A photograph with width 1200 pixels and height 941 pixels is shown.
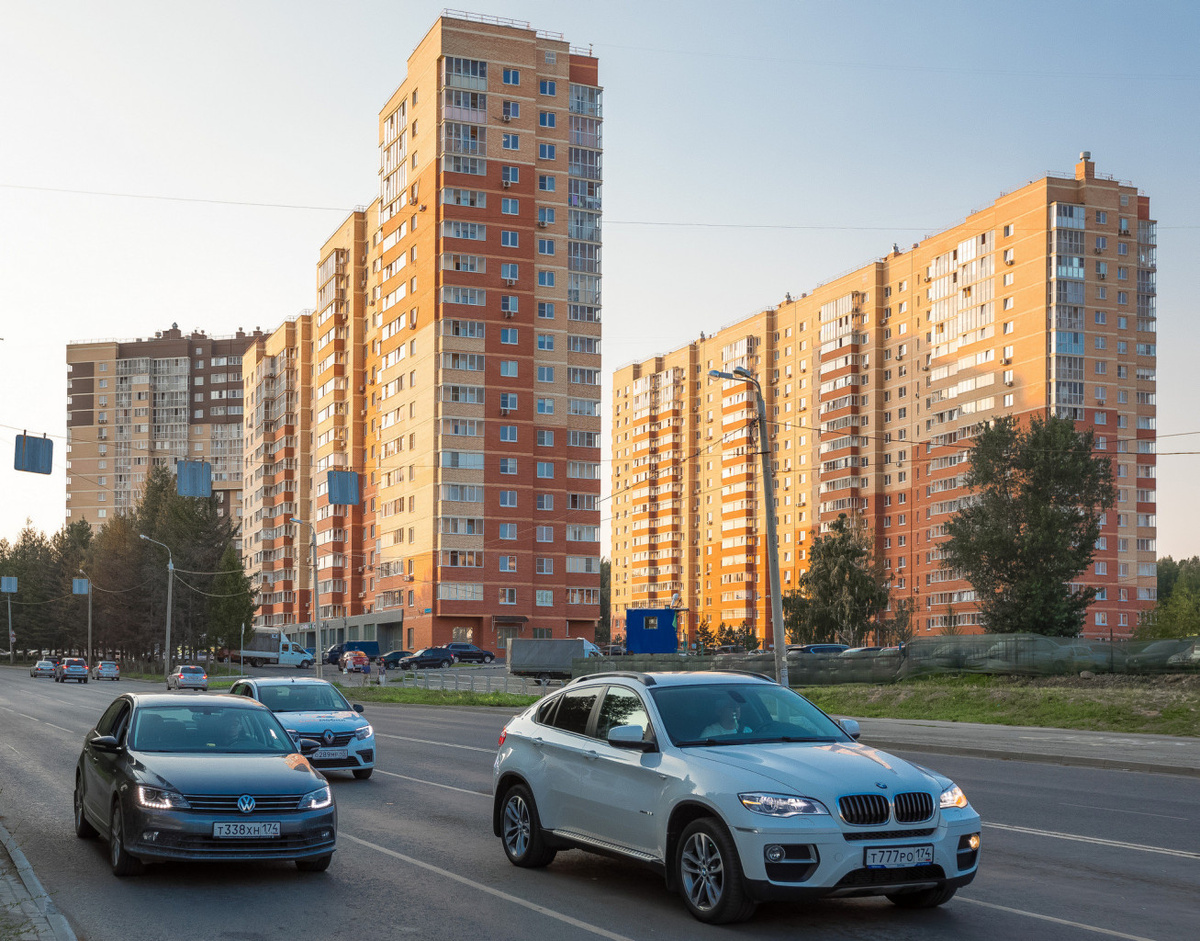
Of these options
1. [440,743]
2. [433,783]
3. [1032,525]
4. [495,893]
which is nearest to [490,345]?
[1032,525]

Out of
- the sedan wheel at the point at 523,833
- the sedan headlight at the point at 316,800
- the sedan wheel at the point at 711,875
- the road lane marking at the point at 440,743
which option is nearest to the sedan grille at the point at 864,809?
the sedan wheel at the point at 711,875

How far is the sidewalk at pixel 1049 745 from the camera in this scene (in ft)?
71.6

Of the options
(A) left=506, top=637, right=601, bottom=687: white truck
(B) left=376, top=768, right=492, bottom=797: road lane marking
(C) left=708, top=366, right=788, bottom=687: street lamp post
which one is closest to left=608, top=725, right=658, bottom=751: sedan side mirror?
(B) left=376, top=768, right=492, bottom=797: road lane marking

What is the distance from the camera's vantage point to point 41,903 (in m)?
8.71

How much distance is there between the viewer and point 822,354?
137 m

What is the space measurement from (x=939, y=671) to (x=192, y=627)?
72.1m

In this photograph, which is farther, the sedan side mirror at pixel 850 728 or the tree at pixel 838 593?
the tree at pixel 838 593

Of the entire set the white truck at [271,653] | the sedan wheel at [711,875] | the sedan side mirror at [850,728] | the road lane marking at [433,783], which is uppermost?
the sedan side mirror at [850,728]

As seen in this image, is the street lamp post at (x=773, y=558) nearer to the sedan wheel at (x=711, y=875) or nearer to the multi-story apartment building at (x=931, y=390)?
the sedan wheel at (x=711, y=875)

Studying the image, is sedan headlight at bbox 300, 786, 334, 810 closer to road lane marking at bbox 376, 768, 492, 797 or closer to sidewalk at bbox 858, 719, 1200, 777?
road lane marking at bbox 376, 768, 492, 797

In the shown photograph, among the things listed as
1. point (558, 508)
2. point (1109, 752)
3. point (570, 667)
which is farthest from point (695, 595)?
point (1109, 752)

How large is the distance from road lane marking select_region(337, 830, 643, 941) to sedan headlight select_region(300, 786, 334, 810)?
3.52 ft

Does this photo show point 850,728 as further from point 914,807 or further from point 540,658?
point 540,658

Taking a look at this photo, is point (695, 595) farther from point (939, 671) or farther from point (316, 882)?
point (316, 882)
